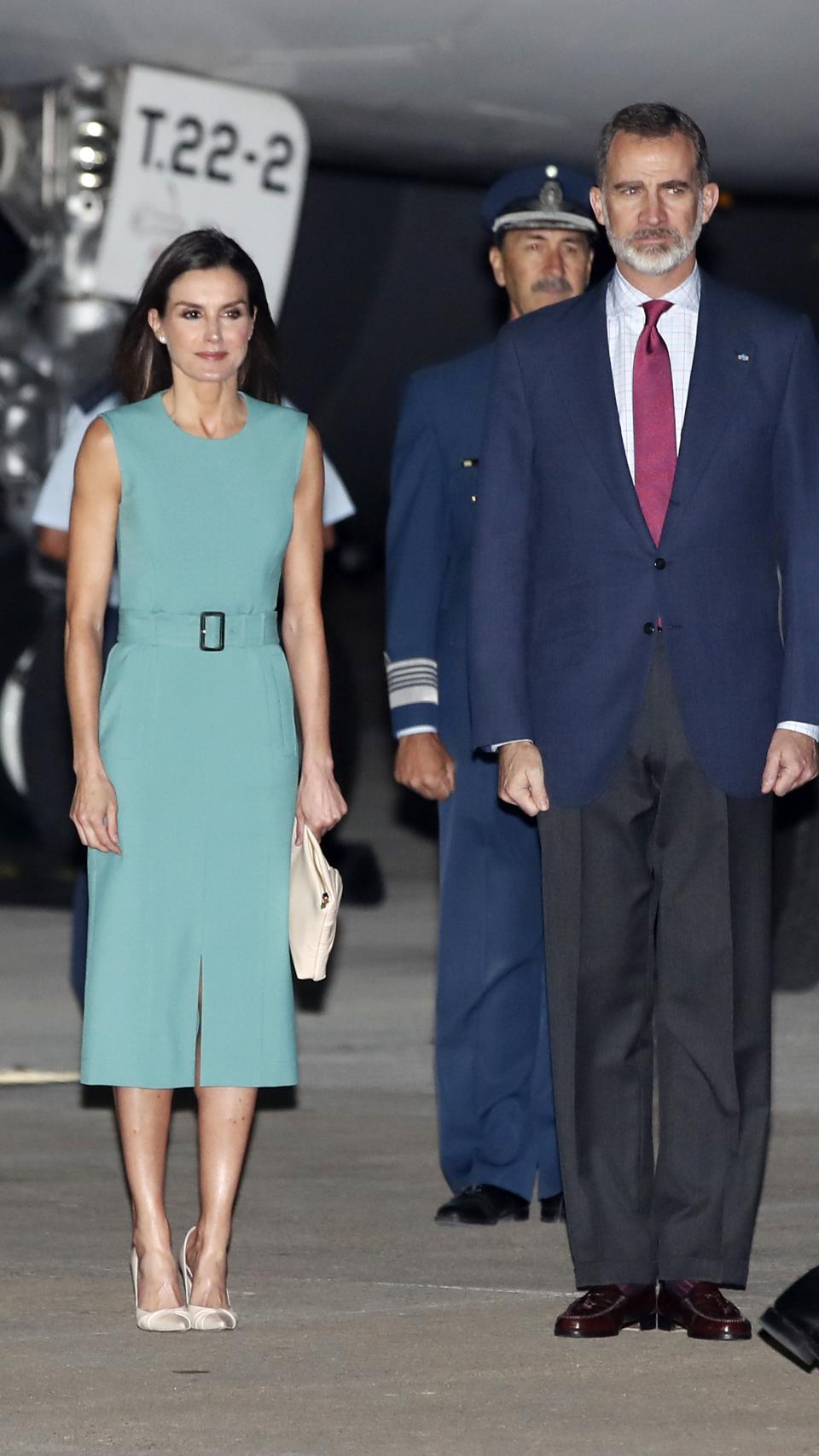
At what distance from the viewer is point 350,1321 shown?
4352 mm

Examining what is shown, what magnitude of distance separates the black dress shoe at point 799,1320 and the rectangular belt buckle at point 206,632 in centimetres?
133

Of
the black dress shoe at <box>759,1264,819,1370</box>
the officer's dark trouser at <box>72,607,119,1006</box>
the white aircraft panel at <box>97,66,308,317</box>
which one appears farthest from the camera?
the white aircraft panel at <box>97,66,308,317</box>

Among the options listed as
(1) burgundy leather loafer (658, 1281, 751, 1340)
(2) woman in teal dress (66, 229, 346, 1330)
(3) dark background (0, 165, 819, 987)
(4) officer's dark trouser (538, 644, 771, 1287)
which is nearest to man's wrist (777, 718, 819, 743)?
(4) officer's dark trouser (538, 644, 771, 1287)

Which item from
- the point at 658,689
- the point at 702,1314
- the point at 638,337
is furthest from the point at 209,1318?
the point at 638,337

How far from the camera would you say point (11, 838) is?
9984mm

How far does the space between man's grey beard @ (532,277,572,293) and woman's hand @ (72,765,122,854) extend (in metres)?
1.51

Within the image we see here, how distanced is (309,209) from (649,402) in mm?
10217

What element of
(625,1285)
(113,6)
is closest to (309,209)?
(113,6)

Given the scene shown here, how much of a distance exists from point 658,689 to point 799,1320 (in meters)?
0.96

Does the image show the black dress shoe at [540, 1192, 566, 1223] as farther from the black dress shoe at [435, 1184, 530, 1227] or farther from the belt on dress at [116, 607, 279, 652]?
the belt on dress at [116, 607, 279, 652]

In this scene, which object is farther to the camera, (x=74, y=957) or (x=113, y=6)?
(x=113, y=6)

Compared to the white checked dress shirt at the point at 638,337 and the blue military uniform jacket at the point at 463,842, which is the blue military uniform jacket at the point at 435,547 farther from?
the white checked dress shirt at the point at 638,337

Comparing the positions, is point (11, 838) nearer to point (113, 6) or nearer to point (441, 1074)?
point (113, 6)

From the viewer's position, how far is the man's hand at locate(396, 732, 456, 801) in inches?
203
